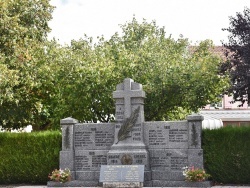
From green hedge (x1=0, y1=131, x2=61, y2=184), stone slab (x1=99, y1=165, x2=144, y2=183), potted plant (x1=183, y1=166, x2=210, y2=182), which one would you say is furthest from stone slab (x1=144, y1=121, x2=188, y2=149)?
green hedge (x1=0, y1=131, x2=61, y2=184)

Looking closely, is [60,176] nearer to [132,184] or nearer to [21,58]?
[132,184]

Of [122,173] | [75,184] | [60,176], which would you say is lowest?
[75,184]

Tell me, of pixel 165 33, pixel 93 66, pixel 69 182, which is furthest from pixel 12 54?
pixel 165 33

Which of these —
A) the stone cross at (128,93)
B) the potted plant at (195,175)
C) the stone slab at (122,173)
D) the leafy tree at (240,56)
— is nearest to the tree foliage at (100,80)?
the leafy tree at (240,56)

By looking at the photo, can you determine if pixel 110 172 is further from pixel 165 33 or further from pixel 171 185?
pixel 165 33

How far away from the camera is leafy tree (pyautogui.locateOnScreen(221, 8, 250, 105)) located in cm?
2289

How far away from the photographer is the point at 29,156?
74.3 feet

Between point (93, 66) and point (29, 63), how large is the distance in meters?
3.63

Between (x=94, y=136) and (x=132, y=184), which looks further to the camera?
(x=94, y=136)

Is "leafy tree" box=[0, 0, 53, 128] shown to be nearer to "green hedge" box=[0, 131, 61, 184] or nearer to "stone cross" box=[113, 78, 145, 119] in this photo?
"green hedge" box=[0, 131, 61, 184]

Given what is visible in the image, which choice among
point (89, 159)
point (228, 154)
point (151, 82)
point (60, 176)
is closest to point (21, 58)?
point (151, 82)

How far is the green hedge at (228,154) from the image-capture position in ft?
67.3

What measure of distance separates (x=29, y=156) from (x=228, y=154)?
334 inches

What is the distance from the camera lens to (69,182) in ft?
68.4
